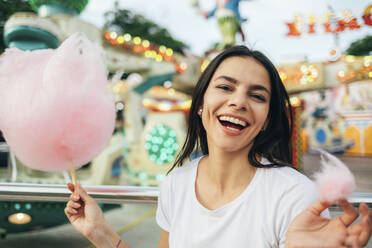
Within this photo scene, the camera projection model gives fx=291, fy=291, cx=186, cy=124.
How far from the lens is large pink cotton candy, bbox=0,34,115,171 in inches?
39.4

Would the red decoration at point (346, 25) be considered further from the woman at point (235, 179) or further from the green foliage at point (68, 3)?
the woman at point (235, 179)

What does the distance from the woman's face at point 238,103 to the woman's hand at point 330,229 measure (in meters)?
0.33

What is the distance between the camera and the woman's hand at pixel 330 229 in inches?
22.6

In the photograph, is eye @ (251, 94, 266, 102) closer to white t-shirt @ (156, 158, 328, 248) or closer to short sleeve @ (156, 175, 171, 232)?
white t-shirt @ (156, 158, 328, 248)

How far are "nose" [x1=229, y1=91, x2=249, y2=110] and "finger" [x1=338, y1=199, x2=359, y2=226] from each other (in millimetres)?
389

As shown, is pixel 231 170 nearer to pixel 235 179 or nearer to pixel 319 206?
pixel 235 179

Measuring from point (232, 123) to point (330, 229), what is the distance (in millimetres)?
410

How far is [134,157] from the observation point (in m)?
5.20

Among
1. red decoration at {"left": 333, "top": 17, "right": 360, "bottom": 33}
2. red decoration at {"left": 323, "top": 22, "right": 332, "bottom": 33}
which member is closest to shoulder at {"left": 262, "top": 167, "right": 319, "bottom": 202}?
red decoration at {"left": 333, "top": 17, "right": 360, "bottom": 33}

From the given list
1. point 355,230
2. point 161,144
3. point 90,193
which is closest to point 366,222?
point 355,230

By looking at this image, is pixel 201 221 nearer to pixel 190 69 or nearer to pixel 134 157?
pixel 134 157

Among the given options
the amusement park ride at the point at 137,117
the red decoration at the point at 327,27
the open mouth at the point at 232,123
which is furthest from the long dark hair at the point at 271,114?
the red decoration at the point at 327,27

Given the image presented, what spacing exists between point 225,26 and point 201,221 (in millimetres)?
6680

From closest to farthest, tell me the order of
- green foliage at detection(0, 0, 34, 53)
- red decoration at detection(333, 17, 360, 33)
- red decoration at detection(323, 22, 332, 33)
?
A: green foliage at detection(0, 0, 34, 53) → red decoration at detection(333, 17, 360, 33) → red decoration at detection(323, 22, 332, 33)
